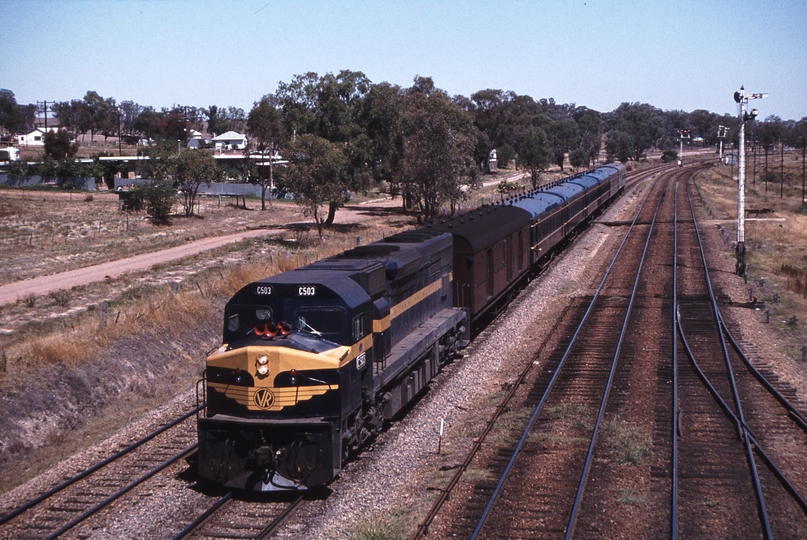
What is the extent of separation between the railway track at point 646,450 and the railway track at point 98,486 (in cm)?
Result: 537

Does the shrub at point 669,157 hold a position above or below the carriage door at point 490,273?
Answer: above

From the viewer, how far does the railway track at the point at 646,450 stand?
11.1m

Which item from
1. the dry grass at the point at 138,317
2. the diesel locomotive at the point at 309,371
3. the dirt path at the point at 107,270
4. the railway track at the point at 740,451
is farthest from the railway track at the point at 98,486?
the dirt path at the point at 107,270

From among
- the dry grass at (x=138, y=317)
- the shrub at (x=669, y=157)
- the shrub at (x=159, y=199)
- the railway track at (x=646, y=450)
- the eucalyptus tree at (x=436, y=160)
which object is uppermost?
the shrub at (x=669, y=157)

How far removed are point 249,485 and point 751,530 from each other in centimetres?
762

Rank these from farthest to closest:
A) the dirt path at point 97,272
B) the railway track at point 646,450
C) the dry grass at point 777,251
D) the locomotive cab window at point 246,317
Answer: the dirt path at point 97,272, the dry grass at point 777,251, the locomotive cab window at point 246,317, the railway track at point 646,450

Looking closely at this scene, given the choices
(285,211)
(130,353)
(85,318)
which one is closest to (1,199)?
(285,211)

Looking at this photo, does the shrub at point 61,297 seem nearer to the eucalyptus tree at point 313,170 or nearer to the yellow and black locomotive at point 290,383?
the yellow and black locomotive at point 290,383

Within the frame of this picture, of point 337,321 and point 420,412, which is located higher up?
point 337,321

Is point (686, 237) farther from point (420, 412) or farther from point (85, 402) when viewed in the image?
point (85, 402)

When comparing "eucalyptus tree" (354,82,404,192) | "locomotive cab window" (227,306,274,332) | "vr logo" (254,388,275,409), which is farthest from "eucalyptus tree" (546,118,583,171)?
"vr logo" (254,388,275,409)

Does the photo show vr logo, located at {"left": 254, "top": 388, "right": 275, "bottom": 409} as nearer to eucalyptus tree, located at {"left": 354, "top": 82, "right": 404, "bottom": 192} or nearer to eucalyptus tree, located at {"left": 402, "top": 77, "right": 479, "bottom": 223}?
eucalyptus tree, located at {"left": 402, "top": 77, "right": 479, "bottom": 223}

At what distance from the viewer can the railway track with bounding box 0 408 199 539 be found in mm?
11430

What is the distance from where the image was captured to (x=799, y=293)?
3078 cm
